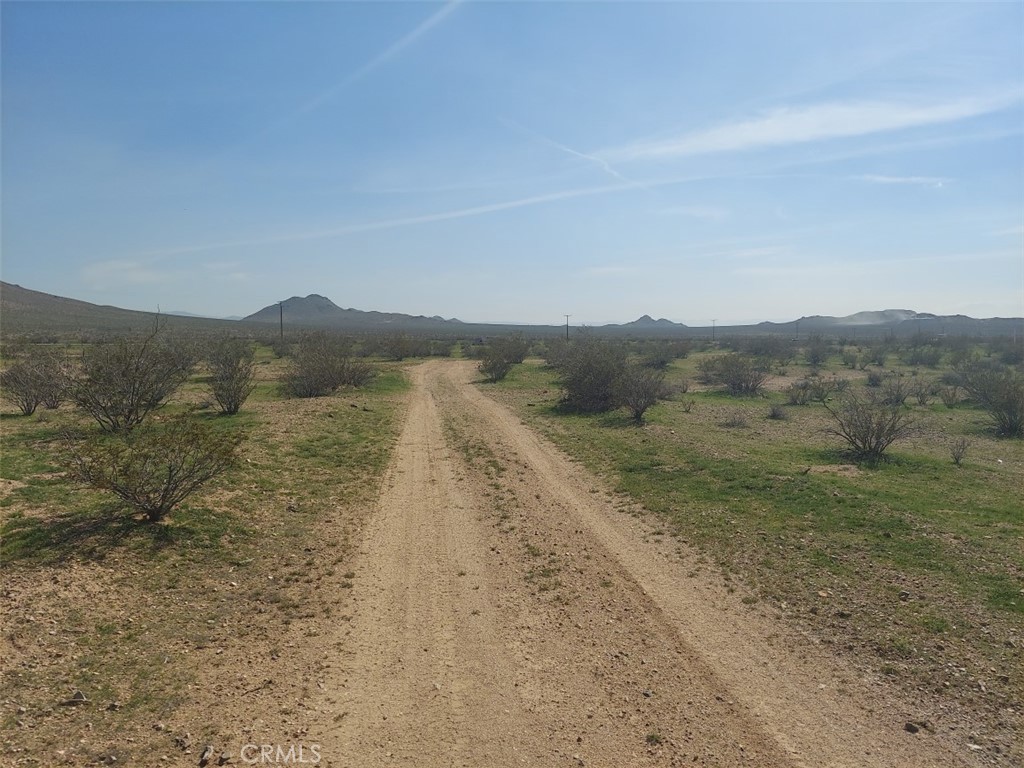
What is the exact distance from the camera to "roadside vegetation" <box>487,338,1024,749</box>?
6656mm

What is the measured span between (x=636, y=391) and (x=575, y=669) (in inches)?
674

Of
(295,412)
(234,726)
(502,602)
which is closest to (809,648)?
(502,602)

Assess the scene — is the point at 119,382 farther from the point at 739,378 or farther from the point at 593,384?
the point at 739,378

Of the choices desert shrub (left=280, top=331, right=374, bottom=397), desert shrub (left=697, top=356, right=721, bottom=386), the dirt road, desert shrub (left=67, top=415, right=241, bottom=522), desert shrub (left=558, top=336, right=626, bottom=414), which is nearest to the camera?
the dirt road

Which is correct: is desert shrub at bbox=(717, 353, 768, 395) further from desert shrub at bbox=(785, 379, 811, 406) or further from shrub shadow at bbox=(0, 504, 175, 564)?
shrub shadow at bbox=(0, 504, 175, 564)

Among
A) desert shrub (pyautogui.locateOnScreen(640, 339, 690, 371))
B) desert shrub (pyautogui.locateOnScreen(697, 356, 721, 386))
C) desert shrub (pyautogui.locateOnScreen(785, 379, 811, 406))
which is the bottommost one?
desert shrub (pyautogui.locateOnScreen(785, 379, 811, 406))

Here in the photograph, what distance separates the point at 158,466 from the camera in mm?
9602

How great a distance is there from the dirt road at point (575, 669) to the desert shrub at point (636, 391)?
12243 mm

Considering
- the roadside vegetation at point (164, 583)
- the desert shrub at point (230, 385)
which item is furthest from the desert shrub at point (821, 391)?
the desert shrub at point (230, 385)

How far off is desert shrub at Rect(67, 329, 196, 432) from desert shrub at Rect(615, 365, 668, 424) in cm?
1578

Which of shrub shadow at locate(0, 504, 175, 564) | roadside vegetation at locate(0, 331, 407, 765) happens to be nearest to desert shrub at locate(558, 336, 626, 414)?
roadside vegetation at locate(0, 331, 407, 765)

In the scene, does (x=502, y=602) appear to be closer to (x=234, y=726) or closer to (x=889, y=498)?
(x=234, y=726)

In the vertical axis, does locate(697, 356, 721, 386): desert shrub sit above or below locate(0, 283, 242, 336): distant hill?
below

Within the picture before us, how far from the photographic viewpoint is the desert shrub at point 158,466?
29.4ft
